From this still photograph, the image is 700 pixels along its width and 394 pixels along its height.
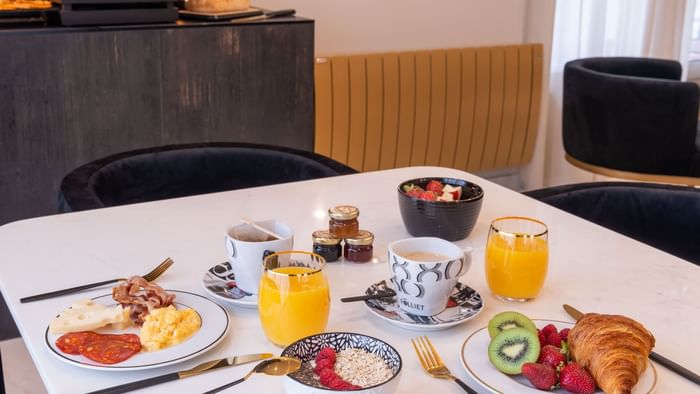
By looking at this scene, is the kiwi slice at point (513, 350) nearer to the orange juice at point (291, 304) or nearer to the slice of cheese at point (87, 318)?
the orange juice at point (291, 304)

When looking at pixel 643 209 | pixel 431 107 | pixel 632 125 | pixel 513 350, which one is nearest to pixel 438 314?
pixel 513 350

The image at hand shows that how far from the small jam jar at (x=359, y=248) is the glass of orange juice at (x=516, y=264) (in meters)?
0.20

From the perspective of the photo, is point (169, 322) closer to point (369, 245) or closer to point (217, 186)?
point (369, 245)

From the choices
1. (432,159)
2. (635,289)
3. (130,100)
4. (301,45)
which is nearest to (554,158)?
(432,159)

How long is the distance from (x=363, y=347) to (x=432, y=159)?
303 cm

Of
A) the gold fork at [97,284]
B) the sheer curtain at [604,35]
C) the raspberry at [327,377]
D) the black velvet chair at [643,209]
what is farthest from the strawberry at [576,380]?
the sheer curtain at [604,35]

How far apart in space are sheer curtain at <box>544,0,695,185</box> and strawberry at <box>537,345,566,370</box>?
3464mm

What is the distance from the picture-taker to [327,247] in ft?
4.34

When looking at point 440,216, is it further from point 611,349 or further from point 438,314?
point 611,349

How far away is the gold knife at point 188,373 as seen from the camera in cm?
94

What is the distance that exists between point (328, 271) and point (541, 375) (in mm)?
460

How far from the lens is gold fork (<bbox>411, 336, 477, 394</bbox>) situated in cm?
96

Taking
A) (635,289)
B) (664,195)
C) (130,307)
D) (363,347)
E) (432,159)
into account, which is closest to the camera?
(363,347)

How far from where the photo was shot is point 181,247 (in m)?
1.39
